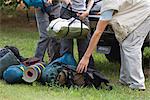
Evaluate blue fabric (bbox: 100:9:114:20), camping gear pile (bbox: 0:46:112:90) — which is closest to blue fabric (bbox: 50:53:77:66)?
camping gear pile (bbox: 0:46:112:90)

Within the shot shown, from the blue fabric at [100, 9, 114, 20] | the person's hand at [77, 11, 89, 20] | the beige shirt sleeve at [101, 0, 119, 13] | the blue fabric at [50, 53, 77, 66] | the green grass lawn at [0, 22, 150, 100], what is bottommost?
the green grass lawn at [0, 22, 150, 100]

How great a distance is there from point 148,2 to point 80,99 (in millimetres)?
1591

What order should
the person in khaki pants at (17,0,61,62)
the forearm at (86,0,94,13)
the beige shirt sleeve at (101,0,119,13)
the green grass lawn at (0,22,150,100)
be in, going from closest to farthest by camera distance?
the green grass lawn at (0,22,150,100) < the beige shirt sleeve at (101,0,119,13) < the forearm at (86,0,94,13) < the person in khaki pants at (17,0,61,62)

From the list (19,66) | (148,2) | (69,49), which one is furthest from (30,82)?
(148,2)

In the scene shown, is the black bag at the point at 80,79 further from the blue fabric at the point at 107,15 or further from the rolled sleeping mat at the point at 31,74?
the blue fabric at the point at 107,15

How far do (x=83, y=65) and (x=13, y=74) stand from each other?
868 millimetres

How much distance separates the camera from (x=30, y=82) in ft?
17.6

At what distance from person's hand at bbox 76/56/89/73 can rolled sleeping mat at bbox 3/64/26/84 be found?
2.30 feet

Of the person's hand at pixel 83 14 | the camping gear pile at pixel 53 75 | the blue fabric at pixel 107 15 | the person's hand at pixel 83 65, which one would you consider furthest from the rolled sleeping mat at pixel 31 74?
the blue fabric at pixel 107 15

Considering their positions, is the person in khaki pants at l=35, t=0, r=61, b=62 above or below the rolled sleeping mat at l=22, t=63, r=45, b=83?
above

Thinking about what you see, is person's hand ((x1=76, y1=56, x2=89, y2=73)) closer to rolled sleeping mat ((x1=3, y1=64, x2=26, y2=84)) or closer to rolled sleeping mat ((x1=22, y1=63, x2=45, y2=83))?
rolled sleeping mat ((x1=22, y1=63, x2=45, y2=83))

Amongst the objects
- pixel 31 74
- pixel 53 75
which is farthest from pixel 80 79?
pixel 31 74

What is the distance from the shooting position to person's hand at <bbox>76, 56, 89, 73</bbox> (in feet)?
16.8

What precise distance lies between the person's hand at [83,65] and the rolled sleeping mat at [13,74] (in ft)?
2.30
